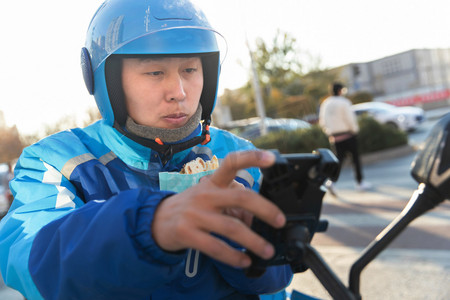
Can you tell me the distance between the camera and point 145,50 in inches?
50.7

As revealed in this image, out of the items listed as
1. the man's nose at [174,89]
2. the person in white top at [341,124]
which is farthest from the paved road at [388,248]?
the man's nose at [174,89]

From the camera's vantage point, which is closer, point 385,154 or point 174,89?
point 174,89

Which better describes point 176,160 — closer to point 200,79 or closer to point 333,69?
point 200,79

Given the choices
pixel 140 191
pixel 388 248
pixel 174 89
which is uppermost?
pixel 174 89

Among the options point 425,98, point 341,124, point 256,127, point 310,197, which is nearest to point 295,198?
point 310,197

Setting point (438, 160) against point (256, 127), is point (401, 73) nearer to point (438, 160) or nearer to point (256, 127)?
point (256, 127)

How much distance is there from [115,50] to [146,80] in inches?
5.9

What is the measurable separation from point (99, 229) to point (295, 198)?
33cm

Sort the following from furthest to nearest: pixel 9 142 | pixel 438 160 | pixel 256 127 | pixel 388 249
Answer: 1. pixel 9 142
2. pixel 256 127
3. pixel 388 249
4. pixel 438 160

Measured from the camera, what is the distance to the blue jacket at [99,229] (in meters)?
0.68

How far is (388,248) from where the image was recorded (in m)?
4.07

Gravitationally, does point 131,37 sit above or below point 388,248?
above

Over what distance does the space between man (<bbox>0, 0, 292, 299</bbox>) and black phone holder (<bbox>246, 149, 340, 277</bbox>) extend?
0.04 meters

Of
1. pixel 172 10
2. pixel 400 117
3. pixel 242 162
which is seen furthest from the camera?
pixel 400 117
